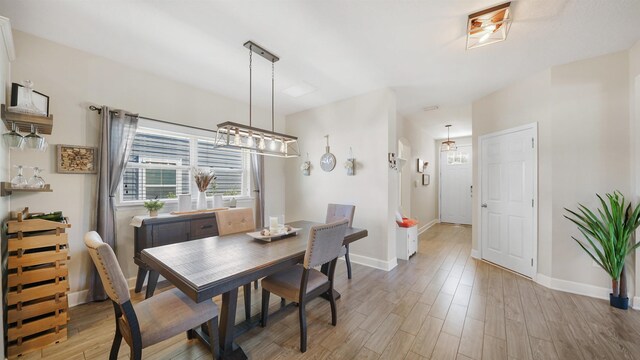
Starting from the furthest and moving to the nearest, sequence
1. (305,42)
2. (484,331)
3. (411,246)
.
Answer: (411,246) → (305,42) → (484,331)

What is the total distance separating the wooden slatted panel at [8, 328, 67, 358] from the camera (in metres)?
1.76

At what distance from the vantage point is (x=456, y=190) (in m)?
7.18

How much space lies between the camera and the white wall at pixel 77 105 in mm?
2281

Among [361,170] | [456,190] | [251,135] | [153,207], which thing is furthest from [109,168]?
[456,190]

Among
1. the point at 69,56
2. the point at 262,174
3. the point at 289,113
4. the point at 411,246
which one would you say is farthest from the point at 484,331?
the point at 69,56

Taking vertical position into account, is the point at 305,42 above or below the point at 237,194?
above

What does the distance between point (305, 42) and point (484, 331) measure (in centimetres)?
317

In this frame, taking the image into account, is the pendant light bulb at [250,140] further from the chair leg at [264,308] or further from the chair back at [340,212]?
the chair back at [340,212]

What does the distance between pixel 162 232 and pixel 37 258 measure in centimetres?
95

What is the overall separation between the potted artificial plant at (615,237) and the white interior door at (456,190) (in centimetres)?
440

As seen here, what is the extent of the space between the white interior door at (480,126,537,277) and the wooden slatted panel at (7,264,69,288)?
5.11 meters

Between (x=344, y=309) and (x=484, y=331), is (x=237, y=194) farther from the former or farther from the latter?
(x=484, y=331)

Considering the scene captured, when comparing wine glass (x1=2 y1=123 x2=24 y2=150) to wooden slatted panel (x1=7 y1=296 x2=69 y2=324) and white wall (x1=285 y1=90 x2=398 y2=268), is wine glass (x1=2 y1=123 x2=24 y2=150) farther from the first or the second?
white wall (x1=285 y1=90 x2=398 y2=268)

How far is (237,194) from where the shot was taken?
4078mm
